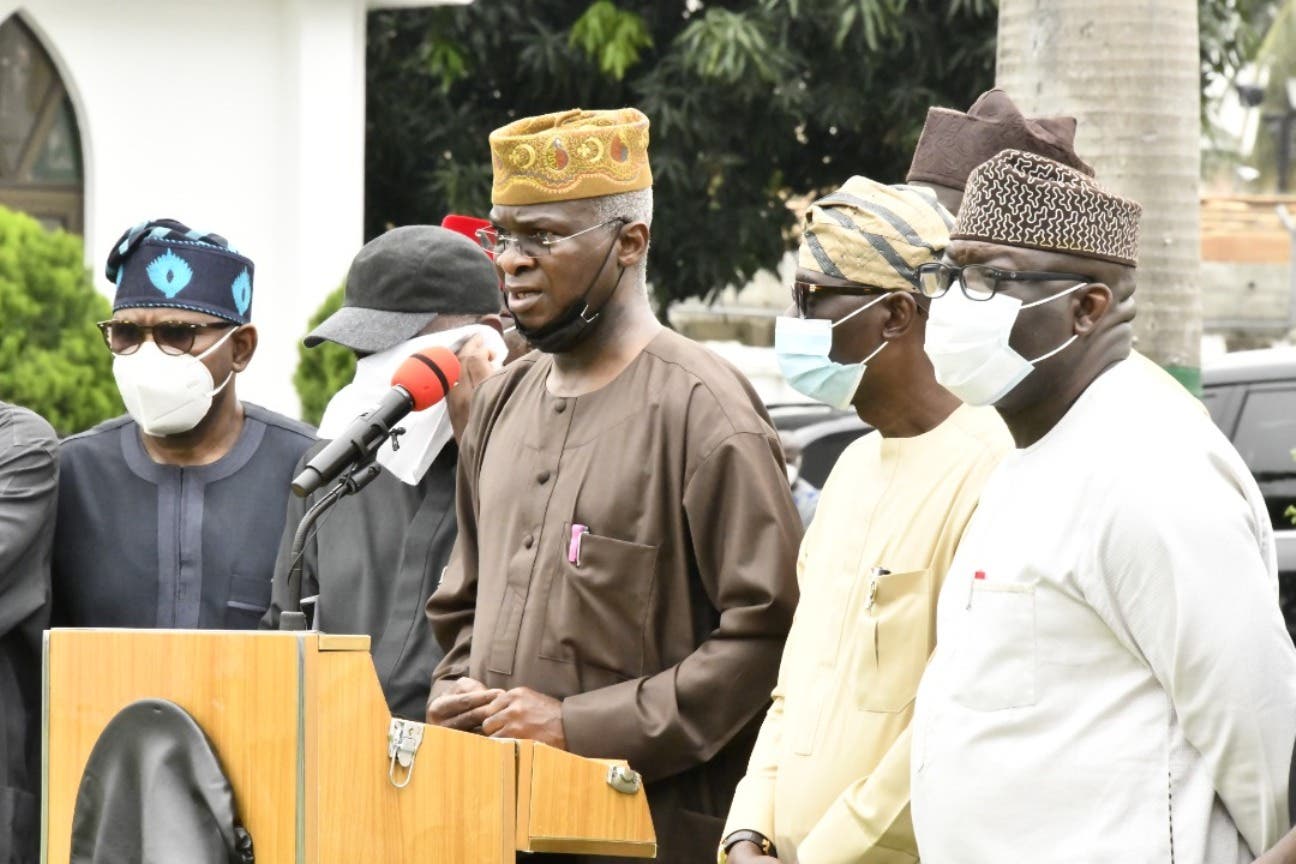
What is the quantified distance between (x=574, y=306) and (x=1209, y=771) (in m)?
1.84

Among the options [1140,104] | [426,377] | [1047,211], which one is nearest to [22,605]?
[426,377]

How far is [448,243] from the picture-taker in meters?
5.70

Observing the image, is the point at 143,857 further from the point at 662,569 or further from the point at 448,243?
the point at 448,243

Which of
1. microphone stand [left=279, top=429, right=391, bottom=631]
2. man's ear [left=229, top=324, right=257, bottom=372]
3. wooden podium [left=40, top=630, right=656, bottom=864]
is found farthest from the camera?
man's ear [left=229, top=324, right=257, bottom=372]

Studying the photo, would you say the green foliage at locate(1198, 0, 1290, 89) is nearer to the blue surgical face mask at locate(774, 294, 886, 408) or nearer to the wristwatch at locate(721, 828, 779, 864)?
→ the blue surgical face mask at locate(774, 294, 886, 408)

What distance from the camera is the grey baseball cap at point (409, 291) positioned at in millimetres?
5566

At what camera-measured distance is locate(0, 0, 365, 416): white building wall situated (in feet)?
47.1

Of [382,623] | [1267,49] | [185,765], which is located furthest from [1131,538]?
[1267,49]

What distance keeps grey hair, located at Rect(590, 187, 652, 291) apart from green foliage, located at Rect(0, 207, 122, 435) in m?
7.42

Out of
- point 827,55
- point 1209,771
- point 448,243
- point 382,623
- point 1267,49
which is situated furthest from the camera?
point 1267,49

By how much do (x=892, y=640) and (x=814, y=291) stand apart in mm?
722

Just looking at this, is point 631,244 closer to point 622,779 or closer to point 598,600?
point 598,600

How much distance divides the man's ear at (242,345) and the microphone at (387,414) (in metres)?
1.04

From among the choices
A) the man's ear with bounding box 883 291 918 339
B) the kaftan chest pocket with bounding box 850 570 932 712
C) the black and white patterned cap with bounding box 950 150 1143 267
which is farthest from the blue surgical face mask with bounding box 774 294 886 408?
the black and white patterned cap with bounding box 950 150 1143 267
